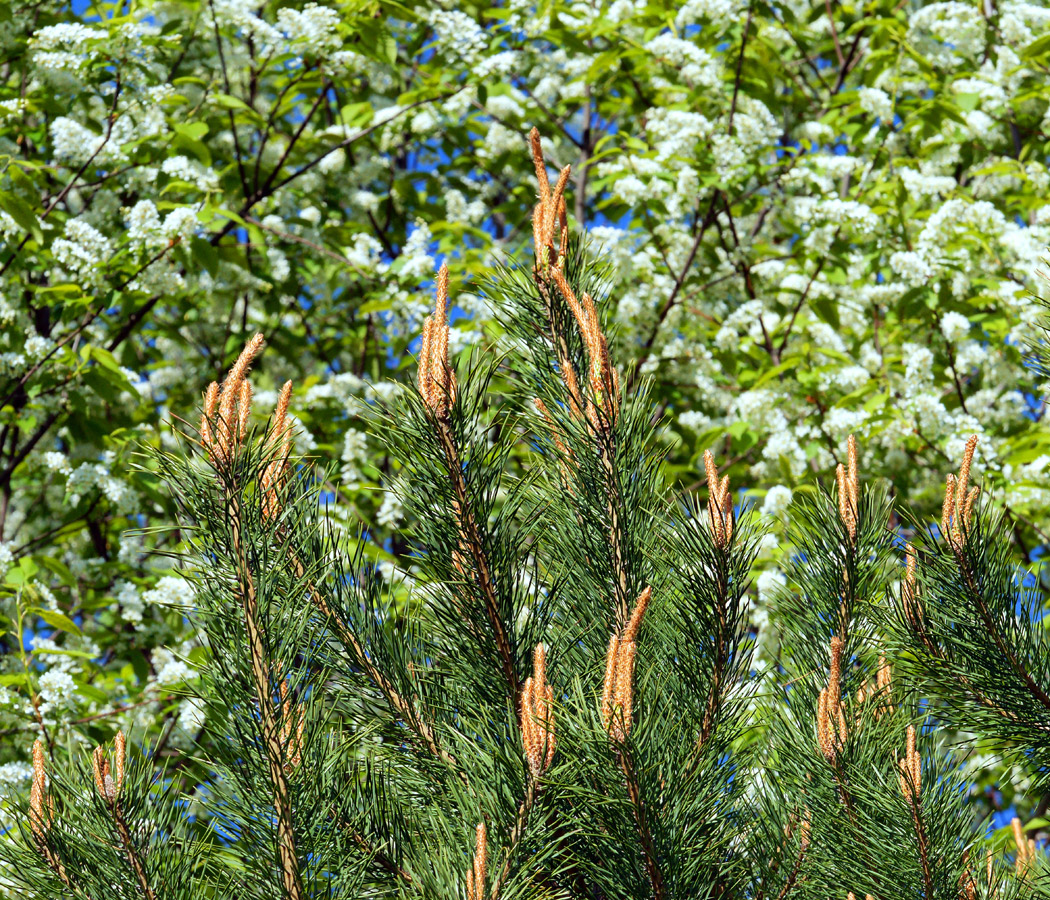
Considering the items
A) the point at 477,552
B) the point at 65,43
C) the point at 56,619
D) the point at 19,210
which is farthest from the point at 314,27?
the point at 477,552

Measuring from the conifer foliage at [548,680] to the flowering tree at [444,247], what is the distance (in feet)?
6.95

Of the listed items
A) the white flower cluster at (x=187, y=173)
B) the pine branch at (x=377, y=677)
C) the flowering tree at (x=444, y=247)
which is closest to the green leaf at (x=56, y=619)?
the flowering tree at (x=444, y=247)

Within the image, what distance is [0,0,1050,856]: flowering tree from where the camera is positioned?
414 centimetres

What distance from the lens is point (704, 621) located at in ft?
5.11

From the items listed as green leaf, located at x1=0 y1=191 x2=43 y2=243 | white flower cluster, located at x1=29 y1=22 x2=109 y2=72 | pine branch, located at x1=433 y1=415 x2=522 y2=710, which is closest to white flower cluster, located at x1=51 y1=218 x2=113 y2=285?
green leaf, located at x1=0 y1=191 x2=43 y2=243

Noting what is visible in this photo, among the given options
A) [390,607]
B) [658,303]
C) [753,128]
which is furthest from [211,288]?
[390,607]

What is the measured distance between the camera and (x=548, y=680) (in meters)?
1.51

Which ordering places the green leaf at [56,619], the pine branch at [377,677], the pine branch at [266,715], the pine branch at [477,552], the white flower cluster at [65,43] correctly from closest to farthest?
the pine branch at [266,715] < the pine branch at [477,552] < the pine branch at [377,677] < the green leaf at [56,619] < the white flower cluster at [65,43]

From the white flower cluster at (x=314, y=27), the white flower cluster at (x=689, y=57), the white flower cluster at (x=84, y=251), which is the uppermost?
the white flower cluster at (x=689, y=57)

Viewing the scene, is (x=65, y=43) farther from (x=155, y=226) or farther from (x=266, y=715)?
(x=266, y=715)

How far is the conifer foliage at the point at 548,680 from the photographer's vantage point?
1.27m

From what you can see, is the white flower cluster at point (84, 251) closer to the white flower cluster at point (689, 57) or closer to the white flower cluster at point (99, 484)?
the white flower cluster at point (99, 484)

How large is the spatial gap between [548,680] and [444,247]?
364 cm

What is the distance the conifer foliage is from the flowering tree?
2.12 m
